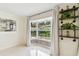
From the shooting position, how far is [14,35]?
4.29 ft

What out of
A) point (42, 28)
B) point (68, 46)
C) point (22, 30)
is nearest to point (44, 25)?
point (42, 28)

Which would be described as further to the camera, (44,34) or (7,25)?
(44,34)

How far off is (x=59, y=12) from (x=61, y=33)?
0.30m

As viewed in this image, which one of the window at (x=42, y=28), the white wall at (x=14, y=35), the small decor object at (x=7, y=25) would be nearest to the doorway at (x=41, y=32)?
the window at (x=42, y=28)

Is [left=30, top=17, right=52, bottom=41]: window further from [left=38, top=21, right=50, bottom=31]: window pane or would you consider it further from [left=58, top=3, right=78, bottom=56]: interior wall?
[left=58, top=3, right=78, bottom=56]: interior wall

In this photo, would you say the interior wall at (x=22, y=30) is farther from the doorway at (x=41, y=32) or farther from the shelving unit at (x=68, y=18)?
the shelving unit at (x=68, y=18)

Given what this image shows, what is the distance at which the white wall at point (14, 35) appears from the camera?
4.05 feet

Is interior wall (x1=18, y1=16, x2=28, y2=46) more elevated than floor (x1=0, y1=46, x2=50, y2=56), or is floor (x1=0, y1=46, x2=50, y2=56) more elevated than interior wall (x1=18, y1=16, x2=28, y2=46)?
interior wall (x1=18, y1=16, x2=28, y2=46)

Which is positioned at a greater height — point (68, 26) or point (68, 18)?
point (68, 18)

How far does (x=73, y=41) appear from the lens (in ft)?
4.06

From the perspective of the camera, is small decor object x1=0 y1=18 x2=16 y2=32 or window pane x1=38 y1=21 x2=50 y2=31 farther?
window pane x1=38 y1=21 x2=50 y2=31

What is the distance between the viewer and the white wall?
4.05 feet

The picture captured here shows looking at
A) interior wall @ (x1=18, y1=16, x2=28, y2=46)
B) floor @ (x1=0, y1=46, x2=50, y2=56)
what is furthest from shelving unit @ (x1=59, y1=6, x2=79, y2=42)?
interior wall @ (x1=18, y1=16, x2=28, y2=46)

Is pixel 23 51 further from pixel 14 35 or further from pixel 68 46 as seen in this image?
pixel 68 46
